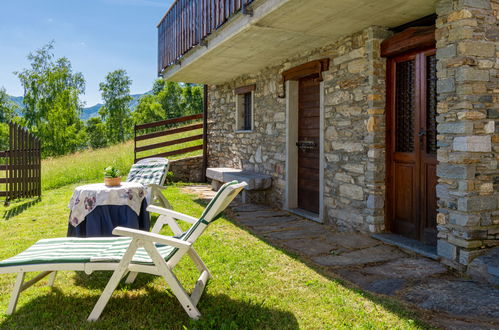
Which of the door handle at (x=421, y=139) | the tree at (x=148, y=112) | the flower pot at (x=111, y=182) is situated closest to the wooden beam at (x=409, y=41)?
the door handle at (x=421, y=139)

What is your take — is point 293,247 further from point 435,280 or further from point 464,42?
point 464,42

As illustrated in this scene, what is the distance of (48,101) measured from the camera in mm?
28609

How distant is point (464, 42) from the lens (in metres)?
3.46

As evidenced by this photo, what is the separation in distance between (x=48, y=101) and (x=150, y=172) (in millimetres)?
26540

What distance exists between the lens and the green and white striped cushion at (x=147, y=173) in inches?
231

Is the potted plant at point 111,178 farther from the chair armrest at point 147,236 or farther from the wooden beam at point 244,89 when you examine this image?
the wooden beam at point 244,89

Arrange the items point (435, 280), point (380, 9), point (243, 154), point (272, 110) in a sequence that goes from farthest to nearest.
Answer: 1. point (243, 154)
2. point (272, 110)
3. point (380, 9)
4. point (435, 280)

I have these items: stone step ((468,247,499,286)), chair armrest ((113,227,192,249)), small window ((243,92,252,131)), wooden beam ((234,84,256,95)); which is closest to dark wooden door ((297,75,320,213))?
wooden beam ((234,84,256,95))

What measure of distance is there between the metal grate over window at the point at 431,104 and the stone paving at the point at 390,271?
1197 millimetres

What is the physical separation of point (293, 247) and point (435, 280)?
155 cm

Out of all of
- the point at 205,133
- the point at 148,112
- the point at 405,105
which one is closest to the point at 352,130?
the point at 405,105

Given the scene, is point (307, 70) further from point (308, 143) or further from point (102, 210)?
point (102, 210)


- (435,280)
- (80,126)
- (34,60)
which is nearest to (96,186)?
(435,280)

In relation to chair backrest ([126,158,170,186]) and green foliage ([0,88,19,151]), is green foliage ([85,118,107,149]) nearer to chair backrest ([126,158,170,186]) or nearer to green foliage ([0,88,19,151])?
green foliage ([0,88,19,151])
